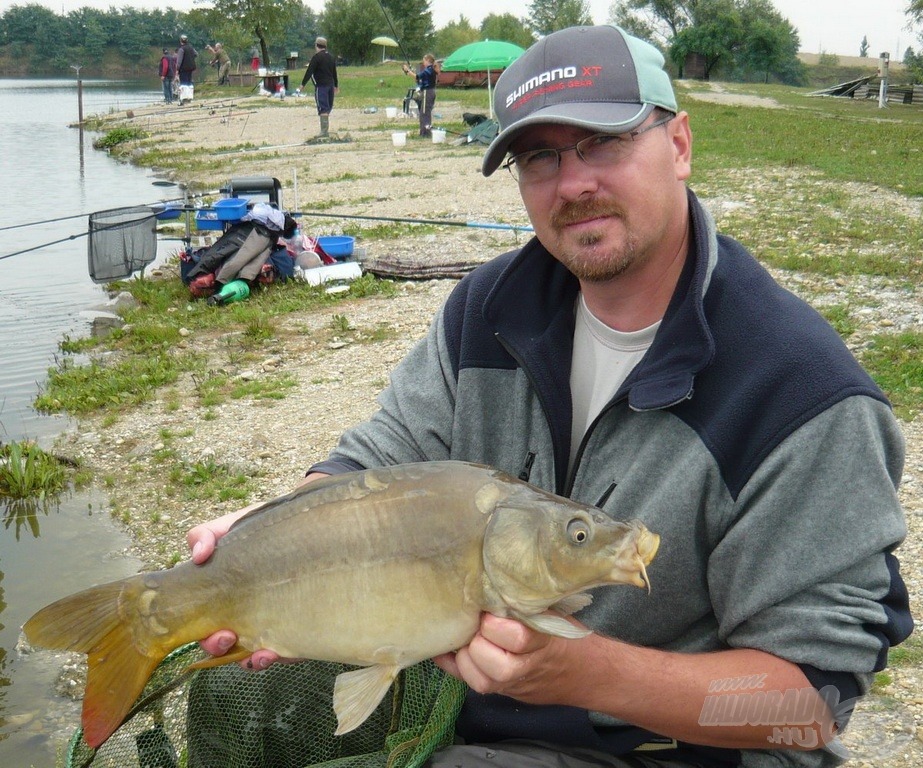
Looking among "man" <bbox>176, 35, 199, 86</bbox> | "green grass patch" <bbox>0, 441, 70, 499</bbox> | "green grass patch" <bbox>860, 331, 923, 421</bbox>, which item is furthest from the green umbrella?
"green grass patch" <bbox>0, 441, 70, 499</bbox>

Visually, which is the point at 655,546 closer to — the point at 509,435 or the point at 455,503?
the point at 455,503

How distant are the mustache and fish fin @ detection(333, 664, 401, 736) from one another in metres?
1.04

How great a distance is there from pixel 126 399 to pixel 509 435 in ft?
16.1

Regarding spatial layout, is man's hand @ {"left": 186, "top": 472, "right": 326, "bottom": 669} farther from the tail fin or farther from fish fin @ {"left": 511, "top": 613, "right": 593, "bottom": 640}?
fish fin @ {"left": 511, "top": 613, "right": 593, "bottom": 640}

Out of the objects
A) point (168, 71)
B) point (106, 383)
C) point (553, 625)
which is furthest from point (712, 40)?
point (553, 625)

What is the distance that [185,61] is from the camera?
123ft

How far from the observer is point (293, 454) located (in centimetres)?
560

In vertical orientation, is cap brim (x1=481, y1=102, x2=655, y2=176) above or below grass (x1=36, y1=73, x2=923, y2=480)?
above

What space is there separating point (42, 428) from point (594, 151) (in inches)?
209

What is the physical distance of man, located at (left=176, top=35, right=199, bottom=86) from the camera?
36656 mm

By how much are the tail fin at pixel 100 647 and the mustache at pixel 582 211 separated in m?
1.25

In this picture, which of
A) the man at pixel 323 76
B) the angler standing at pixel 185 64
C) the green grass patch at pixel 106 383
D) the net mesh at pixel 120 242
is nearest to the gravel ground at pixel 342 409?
the green grass patch at pixel 106 383

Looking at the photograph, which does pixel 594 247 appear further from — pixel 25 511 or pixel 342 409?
pixel 25 511

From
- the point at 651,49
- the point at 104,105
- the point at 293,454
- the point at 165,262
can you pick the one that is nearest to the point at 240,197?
the point at 165,262
